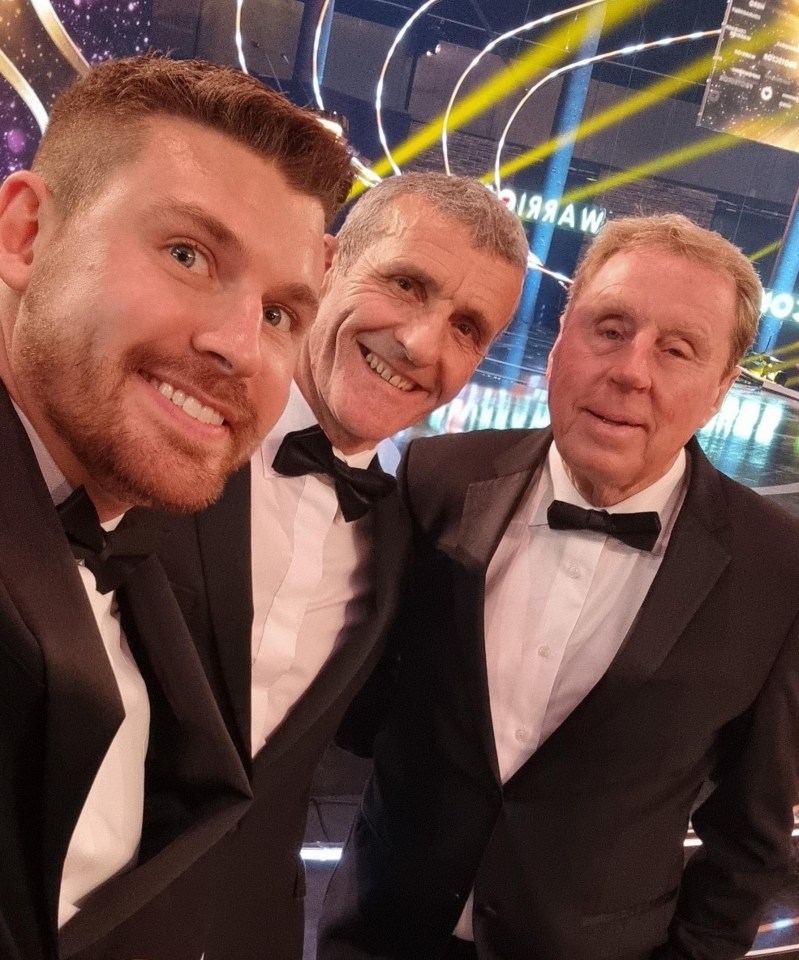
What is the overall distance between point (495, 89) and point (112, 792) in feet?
55.1

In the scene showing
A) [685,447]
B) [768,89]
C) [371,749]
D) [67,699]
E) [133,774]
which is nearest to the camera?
[67,699]

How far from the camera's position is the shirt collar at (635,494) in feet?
5.98

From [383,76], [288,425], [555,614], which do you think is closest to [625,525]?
[555,614]

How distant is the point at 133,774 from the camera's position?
120cm

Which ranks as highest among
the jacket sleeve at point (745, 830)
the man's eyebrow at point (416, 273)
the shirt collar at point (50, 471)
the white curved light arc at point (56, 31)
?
the white curved light arc at point (56, 31)

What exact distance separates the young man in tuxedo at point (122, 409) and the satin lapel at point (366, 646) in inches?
12.2

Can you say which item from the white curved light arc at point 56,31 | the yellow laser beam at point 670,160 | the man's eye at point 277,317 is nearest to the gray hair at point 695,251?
the man's eye at point 277,317

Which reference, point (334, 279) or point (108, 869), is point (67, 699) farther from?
point (334, 279)

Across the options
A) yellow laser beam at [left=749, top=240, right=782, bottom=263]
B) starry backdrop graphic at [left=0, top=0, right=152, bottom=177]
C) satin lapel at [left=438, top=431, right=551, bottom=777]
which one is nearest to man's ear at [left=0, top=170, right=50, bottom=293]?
satin lapel at [left=438, top=431, right=551, bottom=777]

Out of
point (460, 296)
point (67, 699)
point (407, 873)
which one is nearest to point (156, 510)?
point (67, 699)

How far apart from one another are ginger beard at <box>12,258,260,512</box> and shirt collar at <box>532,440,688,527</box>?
1071mm

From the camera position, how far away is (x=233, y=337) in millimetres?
1038

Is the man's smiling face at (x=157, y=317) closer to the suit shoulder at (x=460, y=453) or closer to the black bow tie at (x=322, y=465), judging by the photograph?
the black bow tie at (x=322, y=465)

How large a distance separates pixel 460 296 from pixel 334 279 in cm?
33
